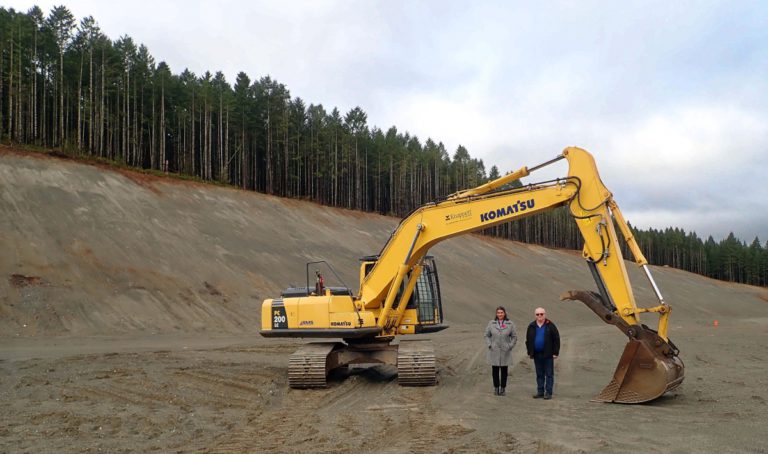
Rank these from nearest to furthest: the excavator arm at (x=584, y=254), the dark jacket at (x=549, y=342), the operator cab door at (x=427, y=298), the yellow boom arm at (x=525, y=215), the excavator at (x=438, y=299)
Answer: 1. the excavator arm at (x=584, y=254)
2. the excavator at (x=438, y=299)
3. the yellow boom arm at (x=525, y=215)
4. the dark jacket at (x=549, y=342)
5. the operator cab door at (x=427, y=298)

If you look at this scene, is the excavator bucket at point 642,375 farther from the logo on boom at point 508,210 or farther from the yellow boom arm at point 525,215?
the logo on boom at point 508,210

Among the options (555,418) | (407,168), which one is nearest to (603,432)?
(555,418)

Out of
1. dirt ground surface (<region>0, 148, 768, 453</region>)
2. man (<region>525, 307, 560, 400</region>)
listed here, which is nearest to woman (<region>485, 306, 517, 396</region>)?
man (<region>525, 307, 560, 400</region>)

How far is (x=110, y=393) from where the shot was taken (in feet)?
37.8

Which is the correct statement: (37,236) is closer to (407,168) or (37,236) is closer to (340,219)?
(340,219)

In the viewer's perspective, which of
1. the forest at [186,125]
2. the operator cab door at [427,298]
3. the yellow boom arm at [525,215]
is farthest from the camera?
the forest at [186,125]

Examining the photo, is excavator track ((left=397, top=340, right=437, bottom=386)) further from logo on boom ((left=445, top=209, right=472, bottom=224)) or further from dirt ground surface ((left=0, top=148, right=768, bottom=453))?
logo on boom ((left=445, top=209, right=472, bottom=224))

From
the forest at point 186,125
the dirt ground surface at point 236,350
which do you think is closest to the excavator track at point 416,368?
the dirt ground surface at point 236,350

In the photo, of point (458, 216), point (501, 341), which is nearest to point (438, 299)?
point (458, 216)

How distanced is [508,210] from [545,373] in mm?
3314

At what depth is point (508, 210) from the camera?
12.3m

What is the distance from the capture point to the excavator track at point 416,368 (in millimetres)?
12617

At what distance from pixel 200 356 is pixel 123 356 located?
216cm

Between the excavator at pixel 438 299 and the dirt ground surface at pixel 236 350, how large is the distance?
577mm
